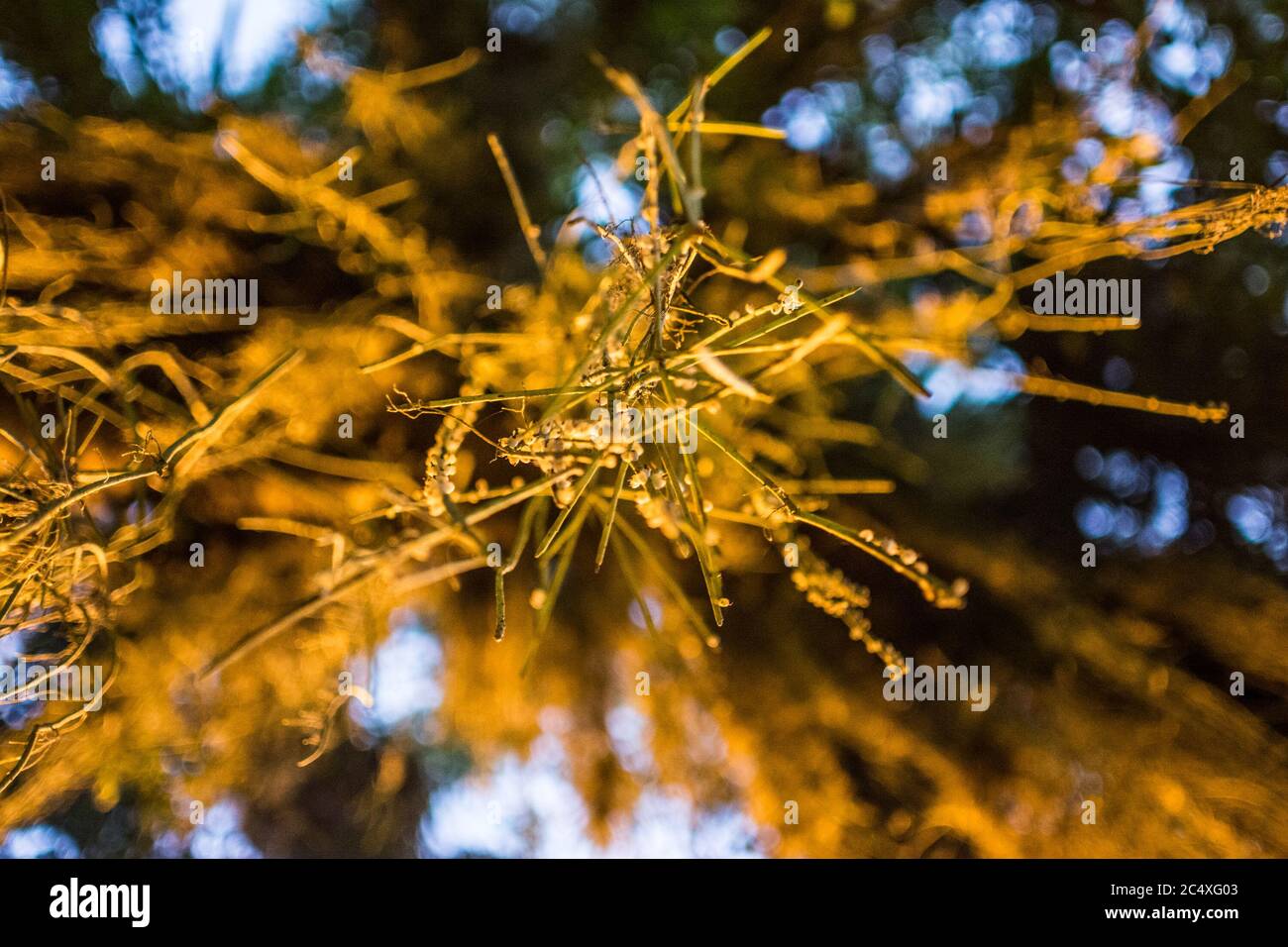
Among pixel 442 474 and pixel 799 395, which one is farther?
pixel 799 395

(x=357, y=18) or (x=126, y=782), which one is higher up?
(x=357, y=18)

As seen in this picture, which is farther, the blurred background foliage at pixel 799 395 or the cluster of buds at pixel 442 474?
the blurred background foliage at pixel 799 395

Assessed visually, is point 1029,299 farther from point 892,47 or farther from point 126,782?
point 126,782

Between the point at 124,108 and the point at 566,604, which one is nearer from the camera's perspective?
the point at 124,108

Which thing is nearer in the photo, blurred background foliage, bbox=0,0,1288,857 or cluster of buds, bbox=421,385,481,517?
cluster of buds, bbox=421,385,481,517
